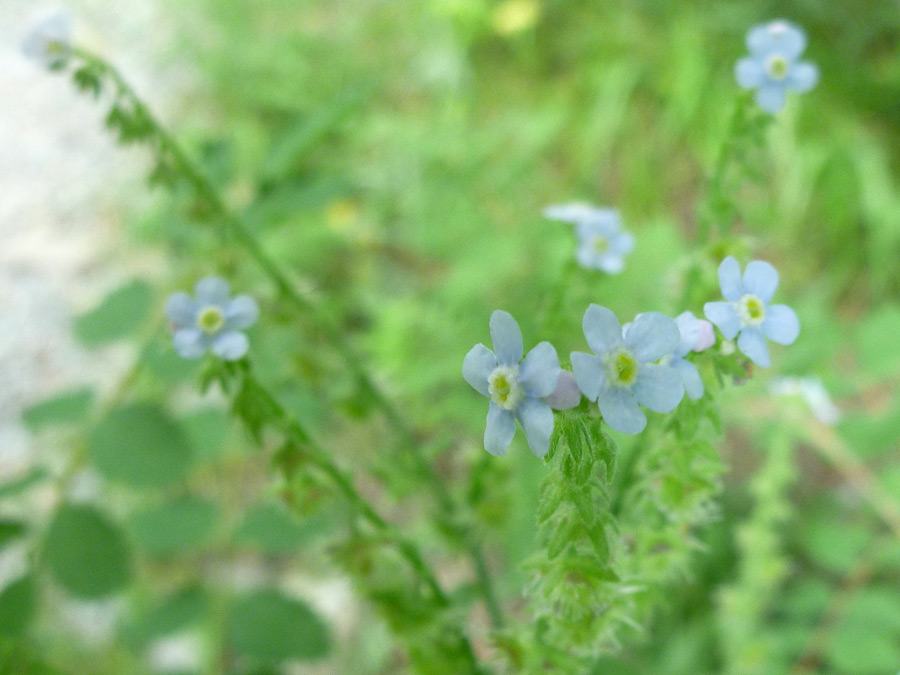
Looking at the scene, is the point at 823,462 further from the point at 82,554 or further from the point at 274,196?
the point at 82,554

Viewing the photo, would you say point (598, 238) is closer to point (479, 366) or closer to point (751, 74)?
point (751, 74)

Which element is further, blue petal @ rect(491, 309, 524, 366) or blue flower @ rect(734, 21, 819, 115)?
blue flower @ rect(734, 21, 819, 115)

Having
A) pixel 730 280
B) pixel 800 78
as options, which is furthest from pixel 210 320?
pixel 800 78

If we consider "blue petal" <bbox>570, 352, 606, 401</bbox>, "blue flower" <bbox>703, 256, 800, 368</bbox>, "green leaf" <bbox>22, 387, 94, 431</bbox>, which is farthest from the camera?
"green leaf" <bbox>22, 387, 94, 431</bbox>

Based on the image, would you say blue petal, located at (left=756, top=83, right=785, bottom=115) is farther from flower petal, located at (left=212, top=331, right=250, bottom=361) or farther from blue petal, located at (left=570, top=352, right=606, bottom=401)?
flower petal, located at (left=212, top=331, right=250, bottom=361)

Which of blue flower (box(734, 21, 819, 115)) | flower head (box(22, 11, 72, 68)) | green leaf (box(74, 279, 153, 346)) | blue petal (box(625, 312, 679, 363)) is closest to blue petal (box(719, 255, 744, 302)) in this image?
blue petal (box(625, 312, 679, 363))

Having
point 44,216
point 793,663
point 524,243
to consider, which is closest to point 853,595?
point 793,663

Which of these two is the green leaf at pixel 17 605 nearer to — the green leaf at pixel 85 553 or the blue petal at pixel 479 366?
the green leaf at pixel 85 553

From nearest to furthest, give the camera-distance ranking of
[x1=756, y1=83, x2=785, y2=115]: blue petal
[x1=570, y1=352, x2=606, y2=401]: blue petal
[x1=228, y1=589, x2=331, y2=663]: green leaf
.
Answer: [x1=570, y1=352, x2=606, y2=401]: blue petal < [x1=756, y1=83, x2=785, y2=115]: blue petal < [x1=228, y1=589, x2=331, y2=663]: green leaf
